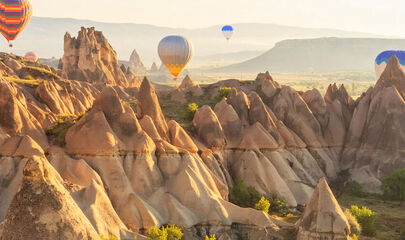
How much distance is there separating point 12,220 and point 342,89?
2532 inches

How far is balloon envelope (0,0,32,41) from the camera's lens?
383ft

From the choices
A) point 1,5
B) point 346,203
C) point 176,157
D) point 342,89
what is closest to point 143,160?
point 176,157

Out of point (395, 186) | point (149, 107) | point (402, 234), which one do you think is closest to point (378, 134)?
point (395, 186)

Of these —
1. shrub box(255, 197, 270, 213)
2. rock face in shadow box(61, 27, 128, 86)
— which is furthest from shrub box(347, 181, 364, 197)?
rock face in shadow box(61, 27, 128, 86)

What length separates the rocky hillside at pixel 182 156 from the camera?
40134 mm

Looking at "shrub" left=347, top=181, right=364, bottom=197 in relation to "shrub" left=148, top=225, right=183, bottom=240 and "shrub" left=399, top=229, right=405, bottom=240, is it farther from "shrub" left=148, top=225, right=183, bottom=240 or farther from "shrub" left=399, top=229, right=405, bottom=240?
"shrub" left=148, top=225, right=183, bottom=240

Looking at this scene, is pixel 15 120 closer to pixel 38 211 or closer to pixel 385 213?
pixel 38 211

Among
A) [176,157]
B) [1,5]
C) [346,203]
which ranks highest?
[1,5]

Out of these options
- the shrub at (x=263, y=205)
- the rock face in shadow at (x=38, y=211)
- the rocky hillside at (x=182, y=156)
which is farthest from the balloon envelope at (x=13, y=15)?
the rock face in shadow at (x=38, y=211)

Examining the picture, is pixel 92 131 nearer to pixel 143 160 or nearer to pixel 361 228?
pixel 143 160

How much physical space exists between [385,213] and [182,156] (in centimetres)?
2141

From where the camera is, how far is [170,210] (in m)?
48.8

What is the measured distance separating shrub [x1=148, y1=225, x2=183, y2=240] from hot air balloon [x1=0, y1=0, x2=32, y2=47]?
266ft

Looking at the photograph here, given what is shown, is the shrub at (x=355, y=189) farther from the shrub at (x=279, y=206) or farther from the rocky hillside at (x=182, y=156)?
the shrub at (x=279, y=206)
